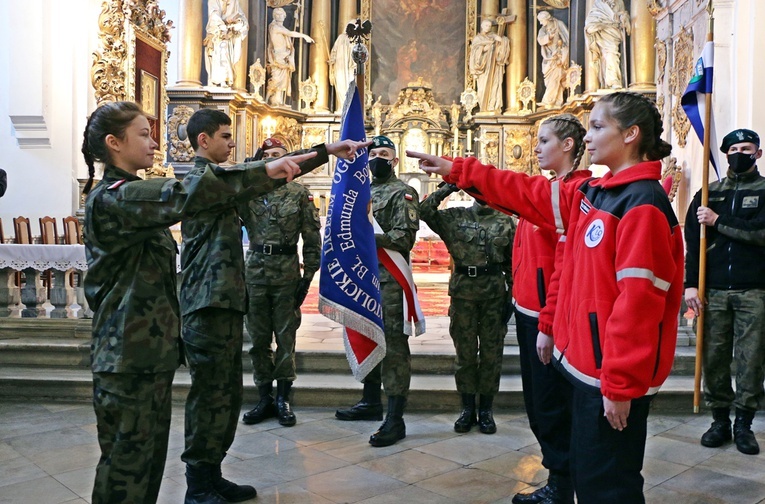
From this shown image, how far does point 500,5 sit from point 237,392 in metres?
17.9

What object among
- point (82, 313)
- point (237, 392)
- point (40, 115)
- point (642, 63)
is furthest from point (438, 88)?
point (237, 392)

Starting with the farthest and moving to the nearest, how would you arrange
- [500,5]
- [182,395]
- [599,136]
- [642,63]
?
[500,5], [642,63], [182,395], [599,136]

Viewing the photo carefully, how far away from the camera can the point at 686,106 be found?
397 centimetres

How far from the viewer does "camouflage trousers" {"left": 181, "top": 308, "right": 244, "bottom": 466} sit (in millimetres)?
3213

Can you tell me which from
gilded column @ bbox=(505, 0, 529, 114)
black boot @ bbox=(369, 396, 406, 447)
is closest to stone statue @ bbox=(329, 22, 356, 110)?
gilded column @ bbox=(505, 0, 529, 114)

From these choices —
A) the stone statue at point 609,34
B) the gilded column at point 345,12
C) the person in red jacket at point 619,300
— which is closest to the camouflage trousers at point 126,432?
the person in red jacket at point 619,300

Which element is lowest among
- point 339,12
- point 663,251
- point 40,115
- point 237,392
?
point 237,392

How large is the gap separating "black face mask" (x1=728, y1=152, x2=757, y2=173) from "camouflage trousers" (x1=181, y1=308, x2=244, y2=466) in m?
3.25

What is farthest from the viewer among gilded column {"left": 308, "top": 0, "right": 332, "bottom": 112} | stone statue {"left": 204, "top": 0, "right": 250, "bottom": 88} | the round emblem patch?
gilded column {"left": 308, "top": 0, "right": 332, "bottom": 112}

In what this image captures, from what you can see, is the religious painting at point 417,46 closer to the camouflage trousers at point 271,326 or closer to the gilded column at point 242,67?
the gilded column at point 242,67

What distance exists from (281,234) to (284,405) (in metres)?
1.21

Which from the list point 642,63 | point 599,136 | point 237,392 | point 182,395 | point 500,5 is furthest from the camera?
point 500,5

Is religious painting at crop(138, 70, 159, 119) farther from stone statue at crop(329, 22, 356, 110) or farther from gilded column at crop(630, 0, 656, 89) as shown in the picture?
gilded column at crop(630, 0, 656, 89)

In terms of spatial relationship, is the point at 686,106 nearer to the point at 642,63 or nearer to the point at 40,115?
the point at 40,115
